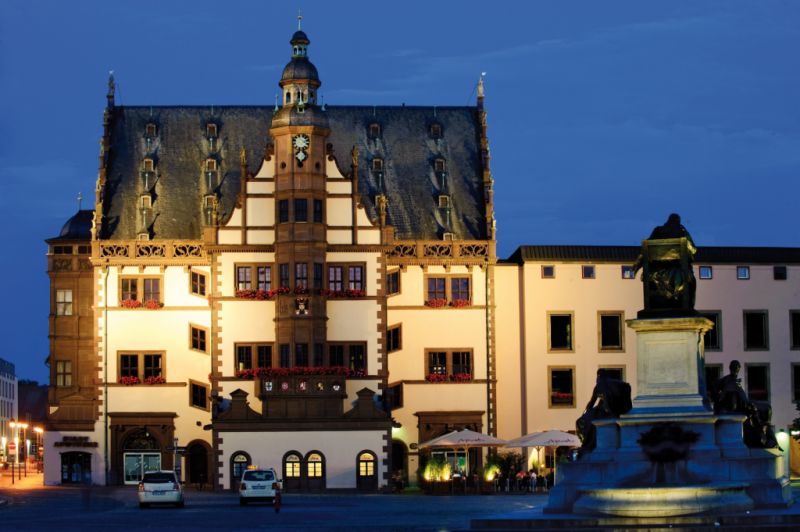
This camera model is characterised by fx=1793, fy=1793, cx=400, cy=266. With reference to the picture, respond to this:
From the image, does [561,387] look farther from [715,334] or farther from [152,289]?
[152,289]

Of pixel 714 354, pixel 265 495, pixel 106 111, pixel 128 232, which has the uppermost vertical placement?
pixel 106 111

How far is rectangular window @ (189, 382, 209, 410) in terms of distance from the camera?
9288 cm

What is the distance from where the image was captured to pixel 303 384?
3482 inches

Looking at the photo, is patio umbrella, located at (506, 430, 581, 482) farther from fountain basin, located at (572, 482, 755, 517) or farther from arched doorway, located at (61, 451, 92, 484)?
fountain basin, located at (572, 482, 755, 517)

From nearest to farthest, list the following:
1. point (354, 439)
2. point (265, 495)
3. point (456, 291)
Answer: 1. point (265, 495)
2. point (354, 439)
3. point (456, 291)

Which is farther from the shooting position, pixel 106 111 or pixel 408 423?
pixel 106 111

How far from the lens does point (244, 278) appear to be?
92188mm

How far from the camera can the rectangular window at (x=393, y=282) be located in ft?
308

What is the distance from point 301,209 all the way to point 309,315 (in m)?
5.52

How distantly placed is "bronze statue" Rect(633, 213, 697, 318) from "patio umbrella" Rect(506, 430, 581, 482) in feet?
131

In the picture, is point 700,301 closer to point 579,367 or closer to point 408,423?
point 579,367

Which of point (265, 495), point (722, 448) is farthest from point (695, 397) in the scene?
point (265, 495)

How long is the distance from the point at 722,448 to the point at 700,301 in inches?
1988

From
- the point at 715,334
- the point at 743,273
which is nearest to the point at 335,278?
the point at 715,334
